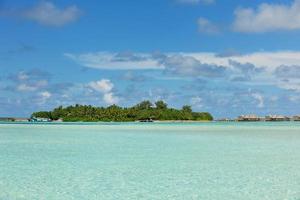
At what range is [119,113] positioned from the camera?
142 m

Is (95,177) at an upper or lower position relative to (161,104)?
lower

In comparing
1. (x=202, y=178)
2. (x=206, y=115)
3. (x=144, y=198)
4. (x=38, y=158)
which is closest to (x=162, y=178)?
(x=202, y=178)

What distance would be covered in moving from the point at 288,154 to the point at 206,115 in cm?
13478

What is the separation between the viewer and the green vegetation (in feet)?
463

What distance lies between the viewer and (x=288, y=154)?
26.7m

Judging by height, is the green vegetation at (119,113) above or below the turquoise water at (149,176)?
above

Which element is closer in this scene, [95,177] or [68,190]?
[68,190]

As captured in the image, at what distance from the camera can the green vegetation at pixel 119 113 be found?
5551 inches

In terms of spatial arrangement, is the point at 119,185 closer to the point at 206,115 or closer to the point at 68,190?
the point at 68,190

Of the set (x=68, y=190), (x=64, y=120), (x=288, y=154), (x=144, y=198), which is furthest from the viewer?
(x=64, y=120)

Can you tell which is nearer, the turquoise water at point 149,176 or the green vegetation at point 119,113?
the turquoise water at point 149,176

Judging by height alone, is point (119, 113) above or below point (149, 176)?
above

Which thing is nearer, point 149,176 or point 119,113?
point 149,176

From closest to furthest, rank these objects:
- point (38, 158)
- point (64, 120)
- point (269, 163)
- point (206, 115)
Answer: point (269, 163)
point (38, 158)
point (64, 120)
point (206, 115)
